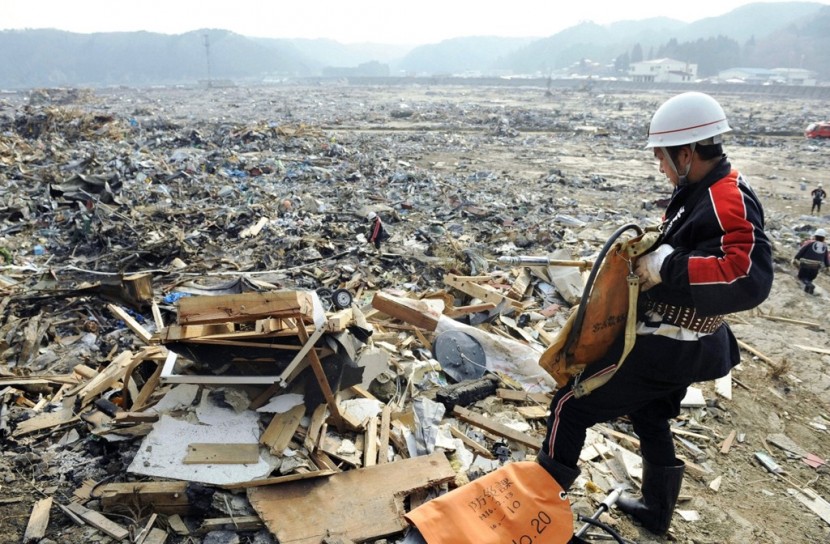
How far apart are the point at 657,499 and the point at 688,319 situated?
1172mm

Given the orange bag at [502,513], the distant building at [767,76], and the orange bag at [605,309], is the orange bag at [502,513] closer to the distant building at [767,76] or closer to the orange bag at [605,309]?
the orange bag at [605,309]

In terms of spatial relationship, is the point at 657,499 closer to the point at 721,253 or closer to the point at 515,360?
the point at 721,253

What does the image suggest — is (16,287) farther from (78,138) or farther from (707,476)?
(78,138)

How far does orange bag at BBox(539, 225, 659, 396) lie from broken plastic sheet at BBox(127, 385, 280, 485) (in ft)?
5.95

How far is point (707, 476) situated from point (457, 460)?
181 cm

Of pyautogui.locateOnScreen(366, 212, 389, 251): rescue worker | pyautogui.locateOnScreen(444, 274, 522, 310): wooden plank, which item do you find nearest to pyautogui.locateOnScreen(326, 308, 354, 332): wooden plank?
pyautogui.locateOnScreen(444, 274, 522, 310): wooden plank

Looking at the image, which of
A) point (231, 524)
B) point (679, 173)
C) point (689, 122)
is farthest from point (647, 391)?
point (231, 524)

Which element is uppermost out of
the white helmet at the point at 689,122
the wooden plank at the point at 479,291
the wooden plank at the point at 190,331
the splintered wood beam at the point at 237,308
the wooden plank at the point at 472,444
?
the white helmet at the point at 689,122

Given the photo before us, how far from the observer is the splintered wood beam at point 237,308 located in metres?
2.91

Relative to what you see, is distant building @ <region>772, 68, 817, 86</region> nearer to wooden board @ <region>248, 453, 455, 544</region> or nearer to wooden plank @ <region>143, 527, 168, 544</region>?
wooden board @ <region>248, 453, 455, 544</region>

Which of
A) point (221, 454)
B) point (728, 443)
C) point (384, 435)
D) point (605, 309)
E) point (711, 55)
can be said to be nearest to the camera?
point (605, 309)

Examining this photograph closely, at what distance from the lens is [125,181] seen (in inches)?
428

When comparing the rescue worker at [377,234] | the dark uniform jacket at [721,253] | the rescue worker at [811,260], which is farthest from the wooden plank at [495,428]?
the rescue worker at [811,260]

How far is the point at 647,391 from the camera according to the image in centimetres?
242
